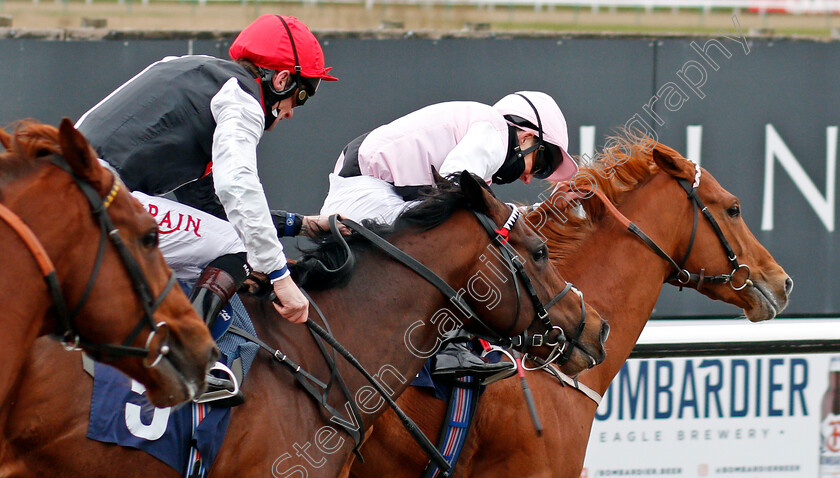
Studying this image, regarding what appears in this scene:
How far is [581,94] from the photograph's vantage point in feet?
20.0

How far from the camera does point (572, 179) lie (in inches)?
169

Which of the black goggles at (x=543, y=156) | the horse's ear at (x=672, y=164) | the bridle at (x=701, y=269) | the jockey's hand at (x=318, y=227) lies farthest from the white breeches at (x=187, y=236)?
the horse's ear at (x=672, y=164)

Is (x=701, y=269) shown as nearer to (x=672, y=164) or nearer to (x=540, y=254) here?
(x=672, y=164)

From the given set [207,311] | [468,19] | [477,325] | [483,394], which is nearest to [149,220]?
[207,311]

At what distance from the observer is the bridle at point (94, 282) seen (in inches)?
79.8

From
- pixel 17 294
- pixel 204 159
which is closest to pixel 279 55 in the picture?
pixel 204 159

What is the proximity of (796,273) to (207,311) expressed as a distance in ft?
16.2

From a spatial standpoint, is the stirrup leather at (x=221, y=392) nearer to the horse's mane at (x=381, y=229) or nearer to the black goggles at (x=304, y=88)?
the horse's mane at (x=381, y=229)

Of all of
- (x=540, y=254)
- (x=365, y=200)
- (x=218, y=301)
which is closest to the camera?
(x=218, y=301)

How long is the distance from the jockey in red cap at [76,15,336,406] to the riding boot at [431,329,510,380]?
0.89 metres

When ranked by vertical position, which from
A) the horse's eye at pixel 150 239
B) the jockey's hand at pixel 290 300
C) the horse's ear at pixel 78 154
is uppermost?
the horse's ear at pixel 78 154

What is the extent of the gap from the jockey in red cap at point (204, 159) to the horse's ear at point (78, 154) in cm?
58

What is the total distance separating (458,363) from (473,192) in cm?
75

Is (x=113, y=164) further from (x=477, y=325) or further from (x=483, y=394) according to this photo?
(x=483, y=394)
